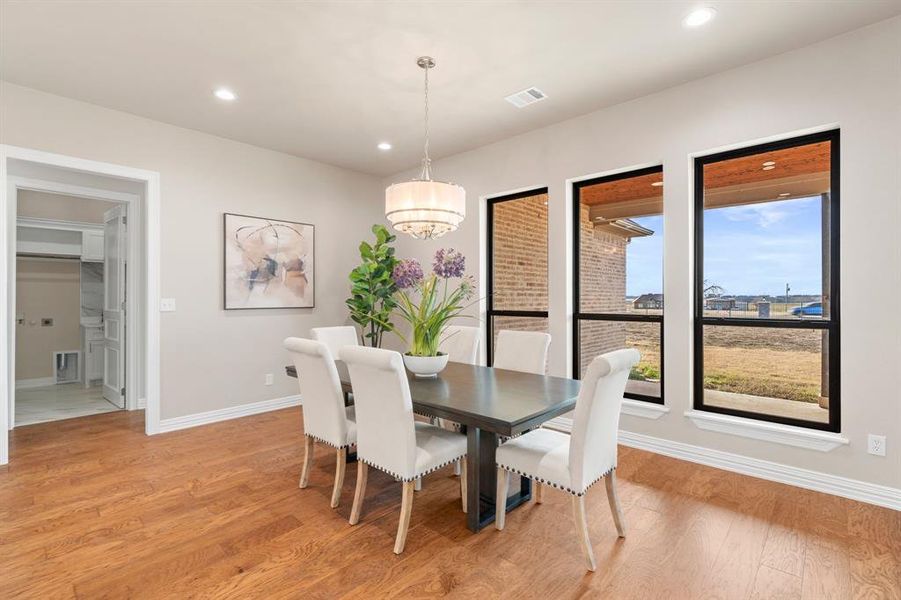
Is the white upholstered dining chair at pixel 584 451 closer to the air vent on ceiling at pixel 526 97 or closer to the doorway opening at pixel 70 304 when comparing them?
the air vent on ceiling at pixel 526 97

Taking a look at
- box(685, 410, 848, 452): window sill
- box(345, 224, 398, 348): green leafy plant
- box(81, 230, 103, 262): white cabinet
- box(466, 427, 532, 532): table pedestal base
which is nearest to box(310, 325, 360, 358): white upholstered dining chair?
box(345, 224, 398, 348): green leafy plant

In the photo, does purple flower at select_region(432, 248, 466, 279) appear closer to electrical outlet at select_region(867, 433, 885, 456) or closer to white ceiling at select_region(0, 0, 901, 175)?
white ceiling at select_region(0, 0, 901, 175)

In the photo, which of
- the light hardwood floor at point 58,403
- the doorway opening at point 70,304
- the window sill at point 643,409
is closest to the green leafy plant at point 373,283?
the doorway opening at point 70,304

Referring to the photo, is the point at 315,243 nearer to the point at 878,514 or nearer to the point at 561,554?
the point at 561,554

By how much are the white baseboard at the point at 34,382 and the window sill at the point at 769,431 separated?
25.3 feet

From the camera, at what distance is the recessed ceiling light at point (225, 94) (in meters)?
3.36

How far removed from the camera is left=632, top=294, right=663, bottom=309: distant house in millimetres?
3598

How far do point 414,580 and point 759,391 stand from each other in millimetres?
2722

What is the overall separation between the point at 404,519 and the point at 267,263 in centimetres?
345

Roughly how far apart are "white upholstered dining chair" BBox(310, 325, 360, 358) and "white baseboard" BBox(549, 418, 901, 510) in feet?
8.00

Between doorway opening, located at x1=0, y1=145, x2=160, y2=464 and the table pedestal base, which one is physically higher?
doorway opening, located at x1=0, y1=145, x2=160, y2=464

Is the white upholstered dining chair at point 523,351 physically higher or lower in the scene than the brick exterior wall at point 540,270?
lower

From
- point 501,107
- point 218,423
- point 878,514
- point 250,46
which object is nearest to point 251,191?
point 250,46

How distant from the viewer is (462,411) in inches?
81.4
